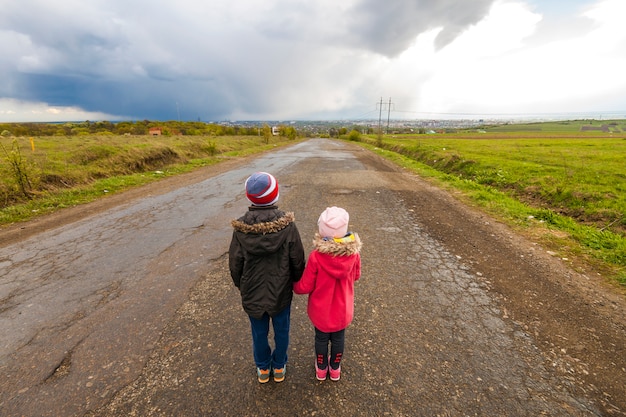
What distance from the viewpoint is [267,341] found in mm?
2277

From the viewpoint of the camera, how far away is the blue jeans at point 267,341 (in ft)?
7.30

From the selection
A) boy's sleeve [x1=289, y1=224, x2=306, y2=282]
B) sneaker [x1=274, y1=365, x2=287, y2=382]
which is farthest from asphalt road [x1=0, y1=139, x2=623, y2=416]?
boy's sleeve [x1=289, y1=224, x2=306, y2=282]

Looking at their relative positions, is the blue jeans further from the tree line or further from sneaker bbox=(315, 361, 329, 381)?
the tree line

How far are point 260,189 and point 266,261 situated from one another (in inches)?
21.2

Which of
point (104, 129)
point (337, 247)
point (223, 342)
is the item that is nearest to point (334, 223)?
point (337, 247)

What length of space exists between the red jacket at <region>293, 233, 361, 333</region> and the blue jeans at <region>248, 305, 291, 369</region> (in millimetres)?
251

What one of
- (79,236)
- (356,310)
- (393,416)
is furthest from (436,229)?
(79,236)

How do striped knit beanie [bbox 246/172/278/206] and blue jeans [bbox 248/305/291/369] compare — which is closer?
striped knit beanie [bbox 246/172/278/206]

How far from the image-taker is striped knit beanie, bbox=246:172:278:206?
2.04 metres

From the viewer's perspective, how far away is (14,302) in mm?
3336

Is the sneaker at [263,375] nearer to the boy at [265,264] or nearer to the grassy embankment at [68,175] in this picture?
the boy at [265,264]

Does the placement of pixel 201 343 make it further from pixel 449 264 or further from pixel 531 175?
pixel 531 175

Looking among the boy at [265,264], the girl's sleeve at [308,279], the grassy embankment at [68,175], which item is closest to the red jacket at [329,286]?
the girl's sleeve at [308,279]

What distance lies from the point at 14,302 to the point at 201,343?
2.53 metres
